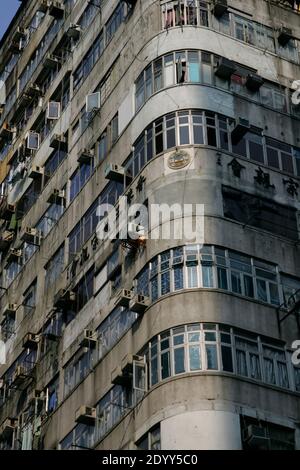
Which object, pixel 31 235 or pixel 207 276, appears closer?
pixel 207 276

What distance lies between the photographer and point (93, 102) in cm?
3691

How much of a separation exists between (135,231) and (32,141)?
45.8 ft

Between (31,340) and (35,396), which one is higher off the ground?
(31,340)

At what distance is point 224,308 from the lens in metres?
27.1

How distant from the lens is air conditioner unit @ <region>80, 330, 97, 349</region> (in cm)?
3114

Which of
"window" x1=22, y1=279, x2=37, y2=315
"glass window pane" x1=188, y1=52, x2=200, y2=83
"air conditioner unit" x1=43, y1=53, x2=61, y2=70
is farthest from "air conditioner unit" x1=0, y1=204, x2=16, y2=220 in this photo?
"glass window pane" x1=188, y1=52, x2=200, y2=83

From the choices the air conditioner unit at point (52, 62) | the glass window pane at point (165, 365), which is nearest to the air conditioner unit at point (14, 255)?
the air conditioner unit at point (52, 62)

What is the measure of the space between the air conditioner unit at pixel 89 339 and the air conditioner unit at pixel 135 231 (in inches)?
140

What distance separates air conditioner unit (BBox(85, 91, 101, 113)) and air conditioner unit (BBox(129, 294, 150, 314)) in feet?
34.8

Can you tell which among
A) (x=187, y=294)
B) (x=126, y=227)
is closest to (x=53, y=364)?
(x=126, y=227)

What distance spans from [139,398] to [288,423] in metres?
3.96

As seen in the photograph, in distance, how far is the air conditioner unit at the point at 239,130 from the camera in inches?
1225

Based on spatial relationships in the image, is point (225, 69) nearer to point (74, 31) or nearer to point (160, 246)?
point (160, 246)

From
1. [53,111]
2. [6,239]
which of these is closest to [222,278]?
[53,111]
